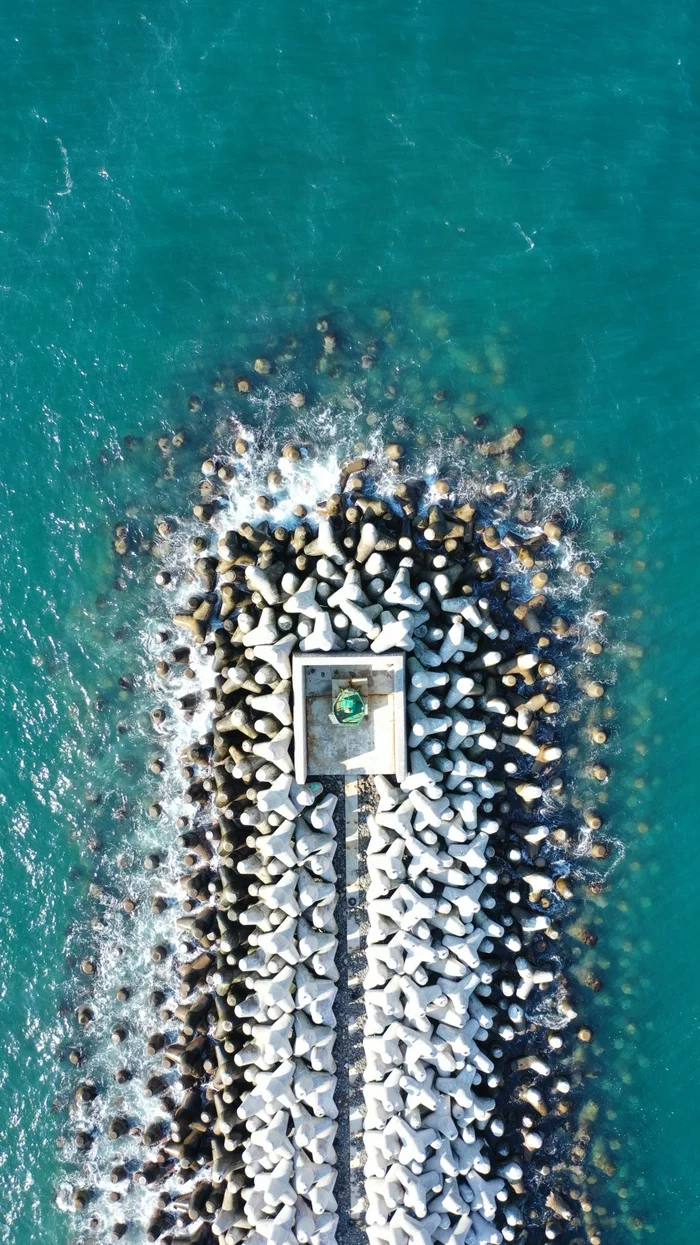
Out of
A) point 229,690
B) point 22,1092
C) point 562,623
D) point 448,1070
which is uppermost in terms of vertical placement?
point 562,623

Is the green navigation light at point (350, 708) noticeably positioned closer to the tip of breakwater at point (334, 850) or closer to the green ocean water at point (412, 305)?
the tip of breakwater at point (334, 850)

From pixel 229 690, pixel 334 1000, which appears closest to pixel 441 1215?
pixel 334 1000

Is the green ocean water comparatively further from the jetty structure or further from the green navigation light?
the green navigation light

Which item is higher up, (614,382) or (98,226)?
(98,226)

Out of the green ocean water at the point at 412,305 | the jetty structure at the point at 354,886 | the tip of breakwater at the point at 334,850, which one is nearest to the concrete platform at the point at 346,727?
the jetty structure at the point at 354,886

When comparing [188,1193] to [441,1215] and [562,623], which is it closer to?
[441,1215]

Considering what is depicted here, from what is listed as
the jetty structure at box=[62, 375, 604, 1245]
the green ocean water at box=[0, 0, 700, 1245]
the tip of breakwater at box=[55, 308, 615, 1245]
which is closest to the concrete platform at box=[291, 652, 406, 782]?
the jetty structure at box=[62, 375, 604, 1245]

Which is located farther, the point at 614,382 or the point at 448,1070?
the point at 614,382
